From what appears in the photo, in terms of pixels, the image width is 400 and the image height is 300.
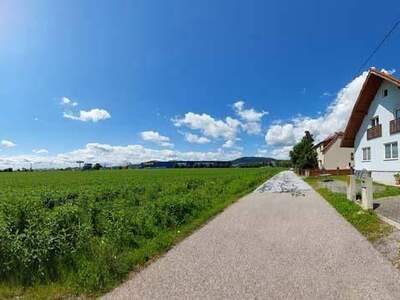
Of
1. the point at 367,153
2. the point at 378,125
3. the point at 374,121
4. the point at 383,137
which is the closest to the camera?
the point at 383,137

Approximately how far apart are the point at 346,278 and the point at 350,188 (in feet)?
32.4

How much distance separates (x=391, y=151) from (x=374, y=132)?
2418 mm

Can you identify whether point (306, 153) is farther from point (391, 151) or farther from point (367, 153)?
point (391, 151)

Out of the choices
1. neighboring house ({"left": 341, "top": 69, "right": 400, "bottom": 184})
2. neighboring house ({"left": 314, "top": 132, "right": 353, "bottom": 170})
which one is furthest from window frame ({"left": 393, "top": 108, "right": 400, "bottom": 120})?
neighboring house ({"left": 314, "top": 132, "right": 353, "bottom": 170})

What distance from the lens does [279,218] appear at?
997 cm

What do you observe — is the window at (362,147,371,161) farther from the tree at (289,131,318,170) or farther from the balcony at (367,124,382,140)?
the tree at (289,131,318,170)

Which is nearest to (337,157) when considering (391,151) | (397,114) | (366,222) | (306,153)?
(306,153)

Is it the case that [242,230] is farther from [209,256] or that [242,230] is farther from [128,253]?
[128,253]

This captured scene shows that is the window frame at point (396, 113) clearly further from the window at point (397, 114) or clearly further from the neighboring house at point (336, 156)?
the neighboring house at point (336, 156)

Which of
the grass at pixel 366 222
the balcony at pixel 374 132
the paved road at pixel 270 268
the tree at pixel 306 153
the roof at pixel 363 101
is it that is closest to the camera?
the paved road at pixel 270 268

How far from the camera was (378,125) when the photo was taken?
22.4m

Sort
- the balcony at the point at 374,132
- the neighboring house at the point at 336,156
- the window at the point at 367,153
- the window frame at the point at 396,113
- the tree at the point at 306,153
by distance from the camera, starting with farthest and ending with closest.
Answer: the tree at the point at 306,153 < the neighboring house at the point at 336,156 < the window at the point at 367,153 < the balcony at the point at 374,132 < the window frame at the point at 396,113

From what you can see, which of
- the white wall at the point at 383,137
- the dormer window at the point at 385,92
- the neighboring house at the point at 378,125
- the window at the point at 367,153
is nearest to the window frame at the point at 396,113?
the neighboring house at the point at 378,125

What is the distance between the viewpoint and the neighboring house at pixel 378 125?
20166 mm
